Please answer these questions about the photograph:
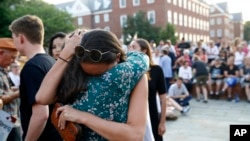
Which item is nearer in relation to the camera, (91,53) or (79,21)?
(91,53)

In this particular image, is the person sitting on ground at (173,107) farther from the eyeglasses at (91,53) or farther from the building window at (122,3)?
the building window at (122,3)

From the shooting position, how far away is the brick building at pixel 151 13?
51.3m

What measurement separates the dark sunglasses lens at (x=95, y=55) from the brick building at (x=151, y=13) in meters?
49.5

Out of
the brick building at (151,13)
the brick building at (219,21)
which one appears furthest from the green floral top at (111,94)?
the brick building at (219,21)

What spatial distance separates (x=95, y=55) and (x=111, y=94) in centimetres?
21

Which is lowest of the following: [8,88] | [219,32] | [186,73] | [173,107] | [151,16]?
[173,107]

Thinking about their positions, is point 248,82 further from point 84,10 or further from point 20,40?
point 84,10

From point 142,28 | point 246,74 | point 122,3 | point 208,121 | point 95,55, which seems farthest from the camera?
point 122,3

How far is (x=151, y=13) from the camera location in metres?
51.9

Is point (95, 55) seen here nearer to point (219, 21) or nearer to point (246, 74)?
point (246, 74)

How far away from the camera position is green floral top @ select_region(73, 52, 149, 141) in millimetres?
1426

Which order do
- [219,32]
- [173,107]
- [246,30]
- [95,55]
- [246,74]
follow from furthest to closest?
1. [246,30]
2. [219,32]
3. [246,74]
4. [173,107]
5. [95,55]

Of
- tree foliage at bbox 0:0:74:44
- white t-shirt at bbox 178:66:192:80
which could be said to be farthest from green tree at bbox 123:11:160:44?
white t-shirt at bbox 178:66:192:80

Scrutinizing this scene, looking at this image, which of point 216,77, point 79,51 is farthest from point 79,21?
point 79,51
